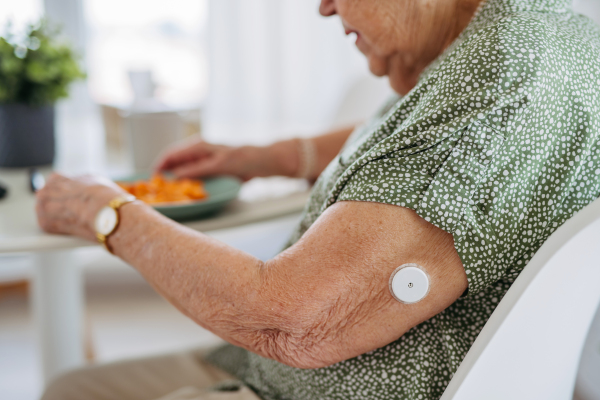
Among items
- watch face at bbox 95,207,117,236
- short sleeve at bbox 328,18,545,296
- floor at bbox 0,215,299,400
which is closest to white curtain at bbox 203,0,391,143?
floor at bbox 0,215,299,400

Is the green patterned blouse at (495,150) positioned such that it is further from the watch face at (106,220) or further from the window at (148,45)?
the window at (148,45)

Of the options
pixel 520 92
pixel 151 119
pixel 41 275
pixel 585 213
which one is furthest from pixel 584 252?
pixel 41 275

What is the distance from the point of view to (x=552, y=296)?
55cm

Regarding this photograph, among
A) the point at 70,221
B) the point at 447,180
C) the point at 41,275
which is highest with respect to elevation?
the point at 447,180

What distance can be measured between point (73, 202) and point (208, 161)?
405mm

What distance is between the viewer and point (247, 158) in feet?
4.20

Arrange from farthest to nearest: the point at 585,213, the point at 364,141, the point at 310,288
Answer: the point at 364,141
the point at 310,288
the point at 585,213

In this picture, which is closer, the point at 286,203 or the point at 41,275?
the point at 286,203

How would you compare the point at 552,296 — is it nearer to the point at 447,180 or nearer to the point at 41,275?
the point at 447,180

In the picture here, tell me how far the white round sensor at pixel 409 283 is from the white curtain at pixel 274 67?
1.99 m

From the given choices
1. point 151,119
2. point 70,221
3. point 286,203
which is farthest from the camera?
point 151,119

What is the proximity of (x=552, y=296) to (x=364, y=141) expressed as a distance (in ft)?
0.95

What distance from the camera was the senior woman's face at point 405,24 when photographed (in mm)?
698

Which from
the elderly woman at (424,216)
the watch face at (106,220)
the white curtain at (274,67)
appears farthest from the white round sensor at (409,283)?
the white curtain at (274,67)
